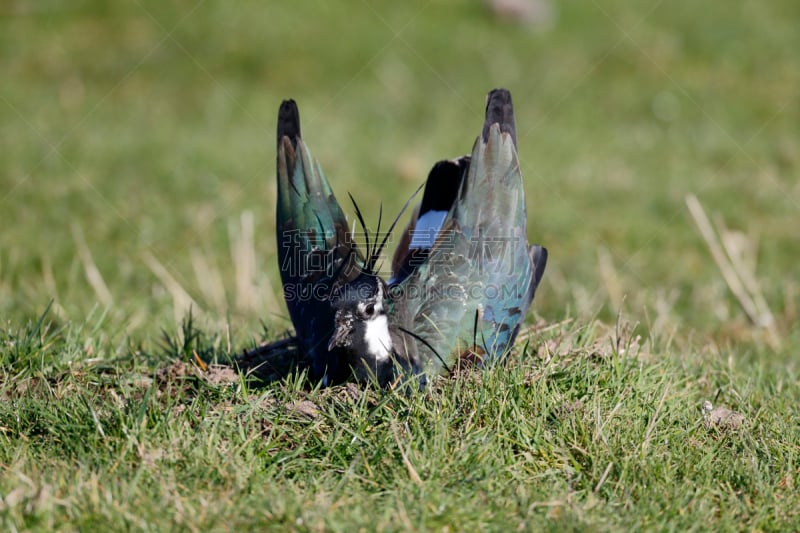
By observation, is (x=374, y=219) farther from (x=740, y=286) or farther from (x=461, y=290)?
(x=461, y=290)

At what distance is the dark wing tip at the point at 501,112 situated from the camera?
149 inches

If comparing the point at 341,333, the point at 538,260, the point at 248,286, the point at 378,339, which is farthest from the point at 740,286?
the point at 341,333

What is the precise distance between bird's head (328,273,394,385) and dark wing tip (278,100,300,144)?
86cm

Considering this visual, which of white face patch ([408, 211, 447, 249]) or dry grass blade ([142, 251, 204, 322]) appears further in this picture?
dry grass blade ([142, 251, 204, 322])

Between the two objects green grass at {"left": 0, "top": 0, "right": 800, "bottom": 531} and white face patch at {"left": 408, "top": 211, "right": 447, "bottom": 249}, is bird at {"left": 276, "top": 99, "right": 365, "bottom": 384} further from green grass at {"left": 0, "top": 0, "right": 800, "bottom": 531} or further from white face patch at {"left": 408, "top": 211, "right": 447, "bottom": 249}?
white face patch at {"left": 408, "top": 211, "right": 447, "bottom": 249}

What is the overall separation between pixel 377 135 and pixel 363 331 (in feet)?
19.6

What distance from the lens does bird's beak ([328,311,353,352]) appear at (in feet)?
10.8

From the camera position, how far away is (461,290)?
3.54 metres

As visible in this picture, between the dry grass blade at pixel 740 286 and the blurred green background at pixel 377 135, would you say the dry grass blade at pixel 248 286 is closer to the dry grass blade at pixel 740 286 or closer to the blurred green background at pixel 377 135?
the blurred green background at pixel 377 135

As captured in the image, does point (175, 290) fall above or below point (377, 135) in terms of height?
below

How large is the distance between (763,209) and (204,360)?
5.68m

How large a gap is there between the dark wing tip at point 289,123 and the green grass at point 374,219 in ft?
3.08

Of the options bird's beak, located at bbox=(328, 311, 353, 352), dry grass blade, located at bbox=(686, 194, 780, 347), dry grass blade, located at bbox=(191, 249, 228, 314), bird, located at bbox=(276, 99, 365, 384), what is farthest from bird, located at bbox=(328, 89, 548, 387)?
dry grass blade, located at bbox=(191, 249, 228, 314)

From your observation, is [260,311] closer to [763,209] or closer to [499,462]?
[499,462]
